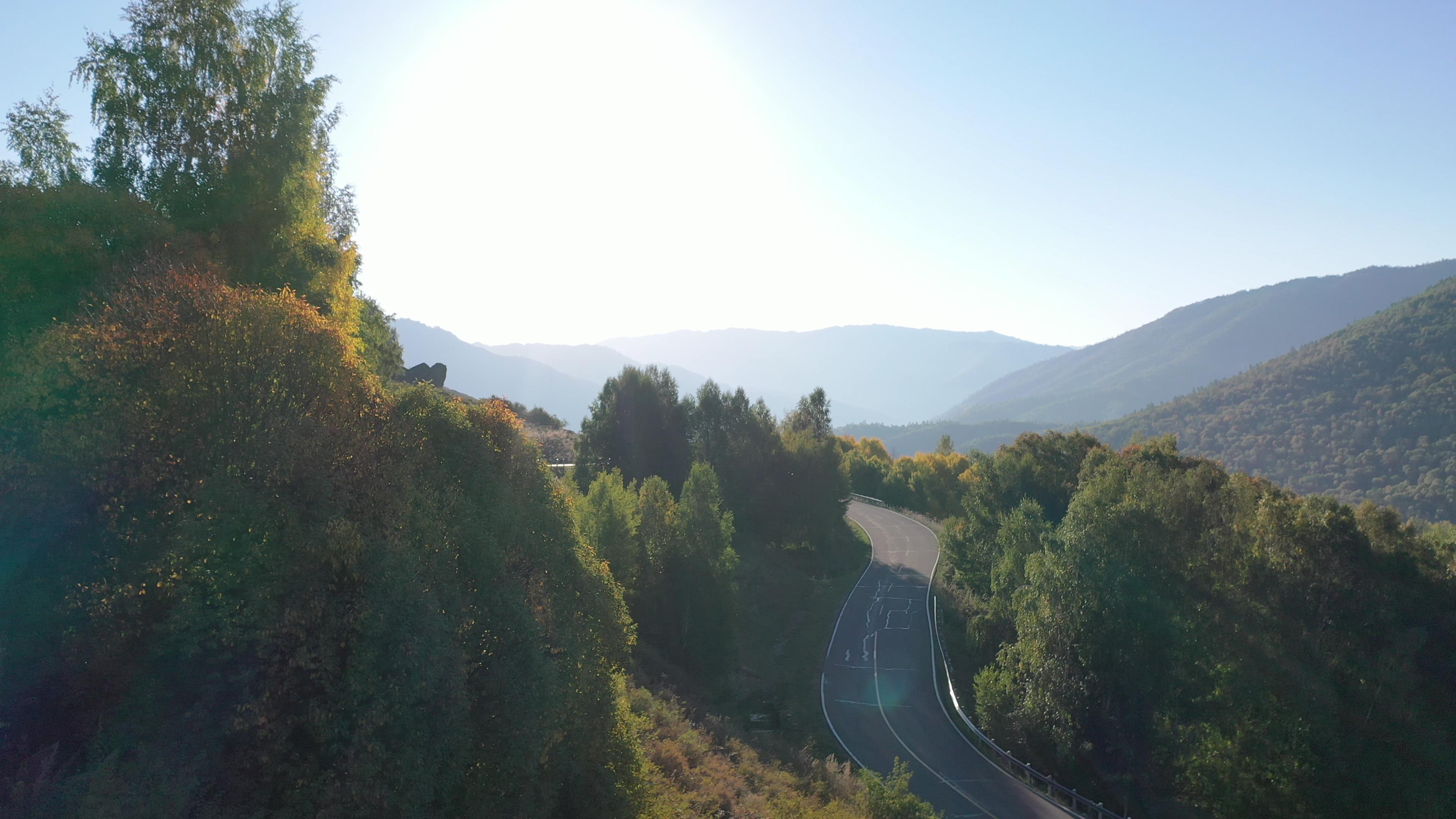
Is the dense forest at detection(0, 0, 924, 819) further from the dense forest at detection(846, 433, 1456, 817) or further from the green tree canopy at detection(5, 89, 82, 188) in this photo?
the dense forest at detection(846, 433, 1456, 817)

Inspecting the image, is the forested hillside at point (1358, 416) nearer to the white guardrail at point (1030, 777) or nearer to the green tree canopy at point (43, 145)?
the white guardrail at point (1030, 777)

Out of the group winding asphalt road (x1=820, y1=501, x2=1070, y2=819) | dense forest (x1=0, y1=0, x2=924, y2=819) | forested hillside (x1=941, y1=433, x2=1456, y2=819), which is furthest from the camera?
winding asphalt road (x1=820, y1=501, x2=1070, y2=819)

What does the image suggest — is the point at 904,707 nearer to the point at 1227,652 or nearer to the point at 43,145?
the point at 1227,652

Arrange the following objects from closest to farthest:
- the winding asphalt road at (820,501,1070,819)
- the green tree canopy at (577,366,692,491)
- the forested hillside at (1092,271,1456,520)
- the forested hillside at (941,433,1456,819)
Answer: the forested hillside at (941,433,1456,819)
the winding asphalt road at (820,501,1070,819)
the green tree canopy at (577,366,692,491)
the forested hillside at (1092,271,1456,520)

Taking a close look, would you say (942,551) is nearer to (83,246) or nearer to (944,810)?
(944,810)

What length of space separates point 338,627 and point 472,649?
2013mm

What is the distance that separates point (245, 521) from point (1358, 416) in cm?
17473

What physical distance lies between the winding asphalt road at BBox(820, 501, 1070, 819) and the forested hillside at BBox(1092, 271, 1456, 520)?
81.1 m

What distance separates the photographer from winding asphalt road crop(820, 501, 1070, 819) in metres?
22.9

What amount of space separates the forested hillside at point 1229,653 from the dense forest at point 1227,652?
0.18 ft

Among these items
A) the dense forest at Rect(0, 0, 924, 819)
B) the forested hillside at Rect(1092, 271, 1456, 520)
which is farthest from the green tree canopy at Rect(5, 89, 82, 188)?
the forested hillside at Rect(1092, 271, 1456, 520)

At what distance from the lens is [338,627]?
8.33 meters

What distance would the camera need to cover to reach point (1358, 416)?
131500 millimetres

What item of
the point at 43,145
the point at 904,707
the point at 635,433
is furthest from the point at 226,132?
the point at 635,433
